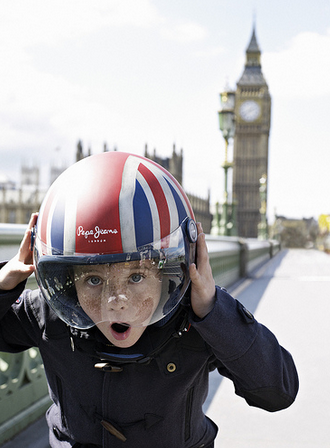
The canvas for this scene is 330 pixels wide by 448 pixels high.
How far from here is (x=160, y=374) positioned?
Answer: 124cm

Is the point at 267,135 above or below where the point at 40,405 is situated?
above

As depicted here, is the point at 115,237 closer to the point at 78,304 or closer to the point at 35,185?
the point at 78,304

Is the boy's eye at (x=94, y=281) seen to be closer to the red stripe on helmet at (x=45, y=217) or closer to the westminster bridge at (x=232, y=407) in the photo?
the red stripe on helmet at (x=45, y=217)

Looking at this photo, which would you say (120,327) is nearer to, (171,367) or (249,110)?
(171,367)

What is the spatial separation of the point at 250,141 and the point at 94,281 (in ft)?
330

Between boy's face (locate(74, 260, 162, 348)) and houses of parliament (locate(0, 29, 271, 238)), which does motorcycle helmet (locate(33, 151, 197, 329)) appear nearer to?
boy's face (locate(74, 260, 162, 348))

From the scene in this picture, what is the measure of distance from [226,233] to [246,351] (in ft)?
34.1

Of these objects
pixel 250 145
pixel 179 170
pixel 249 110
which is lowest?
pixel 179 170

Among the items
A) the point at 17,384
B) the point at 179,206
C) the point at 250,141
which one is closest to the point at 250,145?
the point at 250,141

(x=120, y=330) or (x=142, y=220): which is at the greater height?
(x=142, y=220)

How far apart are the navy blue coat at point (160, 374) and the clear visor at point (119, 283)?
0.30 ft

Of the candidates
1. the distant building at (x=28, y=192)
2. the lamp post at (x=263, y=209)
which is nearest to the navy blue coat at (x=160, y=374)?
the lamp post at (x=263, y=209)

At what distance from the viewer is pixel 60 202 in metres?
1.21

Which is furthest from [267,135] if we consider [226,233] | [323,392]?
[323,392]
